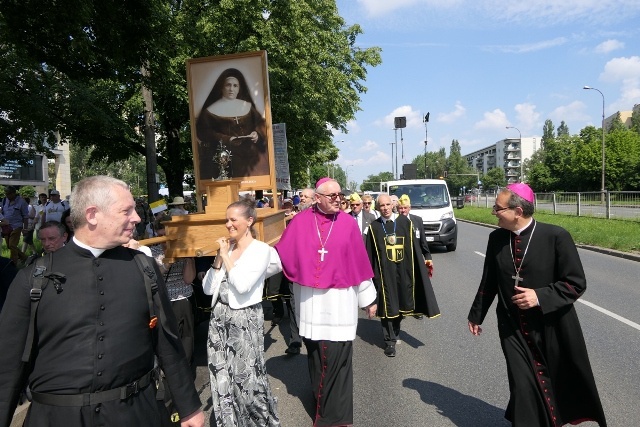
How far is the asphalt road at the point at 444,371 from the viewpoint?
170 inches

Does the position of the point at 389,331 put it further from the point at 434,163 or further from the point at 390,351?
the point at 434,163

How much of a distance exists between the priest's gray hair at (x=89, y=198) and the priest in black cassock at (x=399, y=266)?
438 centimetres

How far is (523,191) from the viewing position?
3.54 meters

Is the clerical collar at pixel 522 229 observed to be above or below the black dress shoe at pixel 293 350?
above

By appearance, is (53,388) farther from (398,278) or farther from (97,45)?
(97,45)

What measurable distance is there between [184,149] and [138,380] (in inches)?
716

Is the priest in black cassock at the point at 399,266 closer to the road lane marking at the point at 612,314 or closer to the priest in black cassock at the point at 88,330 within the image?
the road lane marking at the point at 612,314

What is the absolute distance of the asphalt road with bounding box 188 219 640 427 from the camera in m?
4.32

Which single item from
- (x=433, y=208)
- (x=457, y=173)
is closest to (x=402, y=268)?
(x=433, y=208)

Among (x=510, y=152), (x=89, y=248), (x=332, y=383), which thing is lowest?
(x=332, y=383)

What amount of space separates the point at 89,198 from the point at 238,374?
206cm

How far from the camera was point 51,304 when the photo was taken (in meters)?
2.07

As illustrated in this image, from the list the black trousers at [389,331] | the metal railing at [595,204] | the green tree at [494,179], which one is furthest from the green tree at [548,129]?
the black trousers at [389,331]

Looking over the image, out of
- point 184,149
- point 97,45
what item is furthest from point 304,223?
point 184,149
